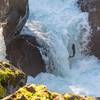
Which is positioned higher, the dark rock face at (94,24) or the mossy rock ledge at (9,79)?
the mossy rock ledge at (9,79)

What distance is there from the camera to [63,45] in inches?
448

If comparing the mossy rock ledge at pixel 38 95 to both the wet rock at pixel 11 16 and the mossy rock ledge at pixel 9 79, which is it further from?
the wet rock at pixel 11 16

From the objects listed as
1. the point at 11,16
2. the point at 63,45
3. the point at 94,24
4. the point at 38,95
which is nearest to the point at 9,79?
the point at 38,95

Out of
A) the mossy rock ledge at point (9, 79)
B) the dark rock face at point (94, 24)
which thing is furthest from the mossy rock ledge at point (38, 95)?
the dark rock face at point (94, 24)

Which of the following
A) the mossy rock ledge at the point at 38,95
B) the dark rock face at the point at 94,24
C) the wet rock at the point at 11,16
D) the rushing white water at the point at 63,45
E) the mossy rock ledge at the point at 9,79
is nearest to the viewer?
the mossy rock ledge at the point at 38,95

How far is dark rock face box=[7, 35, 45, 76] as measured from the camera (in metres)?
10.3

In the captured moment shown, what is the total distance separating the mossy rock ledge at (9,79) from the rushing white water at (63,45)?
16.4 ft

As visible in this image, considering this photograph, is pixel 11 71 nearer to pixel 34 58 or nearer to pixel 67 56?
pixel 34 58

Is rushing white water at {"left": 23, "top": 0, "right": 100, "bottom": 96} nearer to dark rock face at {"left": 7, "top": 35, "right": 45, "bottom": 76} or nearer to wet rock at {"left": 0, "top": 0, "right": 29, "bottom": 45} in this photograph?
dark rock face at {"left": 7, "top": 35, "right": 45, "bottom": 76}

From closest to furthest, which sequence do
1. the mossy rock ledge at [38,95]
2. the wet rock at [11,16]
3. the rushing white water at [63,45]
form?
the mossy rock ledge at [38,95]
the rushing white water at [63,45]
the wet rock at [11,16]

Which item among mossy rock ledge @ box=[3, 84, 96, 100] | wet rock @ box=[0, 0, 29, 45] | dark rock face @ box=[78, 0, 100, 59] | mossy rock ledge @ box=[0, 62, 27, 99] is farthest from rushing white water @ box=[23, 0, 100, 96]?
mossy rock ledge @ box=[3, 84, 96, 100]

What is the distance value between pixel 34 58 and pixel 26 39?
1.89ft

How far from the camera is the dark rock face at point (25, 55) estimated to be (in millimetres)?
Answer: 10320

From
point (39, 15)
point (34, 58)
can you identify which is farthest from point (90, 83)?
point (39, 15)
